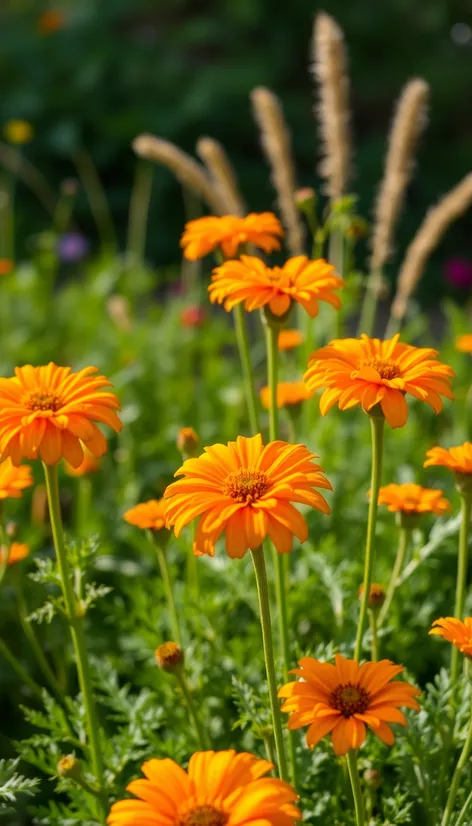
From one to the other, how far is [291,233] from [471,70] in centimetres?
431

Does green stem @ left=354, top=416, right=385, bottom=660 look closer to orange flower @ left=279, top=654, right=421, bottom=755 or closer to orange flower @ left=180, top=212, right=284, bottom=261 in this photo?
orange flower @ left=279, top=654, right=421, bottom=755

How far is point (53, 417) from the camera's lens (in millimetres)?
1042

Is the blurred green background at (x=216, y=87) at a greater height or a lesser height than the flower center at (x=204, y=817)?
greater

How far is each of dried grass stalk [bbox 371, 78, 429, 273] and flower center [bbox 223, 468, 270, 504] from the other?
3.84ft

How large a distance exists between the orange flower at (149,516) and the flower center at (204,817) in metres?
0.58

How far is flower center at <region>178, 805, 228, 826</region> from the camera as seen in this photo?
2.64 feet

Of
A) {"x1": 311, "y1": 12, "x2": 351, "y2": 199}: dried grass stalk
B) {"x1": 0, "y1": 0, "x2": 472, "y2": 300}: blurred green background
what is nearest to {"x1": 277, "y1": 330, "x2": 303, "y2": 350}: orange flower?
{"x1": 311, "y1": 12, "x2": 351, "y2": 199}: dried grass stalk

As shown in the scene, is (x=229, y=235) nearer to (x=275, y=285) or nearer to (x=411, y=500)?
(x=275, y=285)

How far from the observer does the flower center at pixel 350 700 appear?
0.95 meters

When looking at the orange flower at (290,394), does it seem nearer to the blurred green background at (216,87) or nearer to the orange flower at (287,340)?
the orange flower at (287,340)

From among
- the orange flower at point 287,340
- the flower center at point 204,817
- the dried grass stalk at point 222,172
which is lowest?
the flower center at point 204,817

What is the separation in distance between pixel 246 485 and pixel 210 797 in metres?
0.30

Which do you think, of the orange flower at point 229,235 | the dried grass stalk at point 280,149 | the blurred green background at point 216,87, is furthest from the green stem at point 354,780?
the blurred green background at point 216,87

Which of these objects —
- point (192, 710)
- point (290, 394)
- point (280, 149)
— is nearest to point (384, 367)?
point (192, 710)
